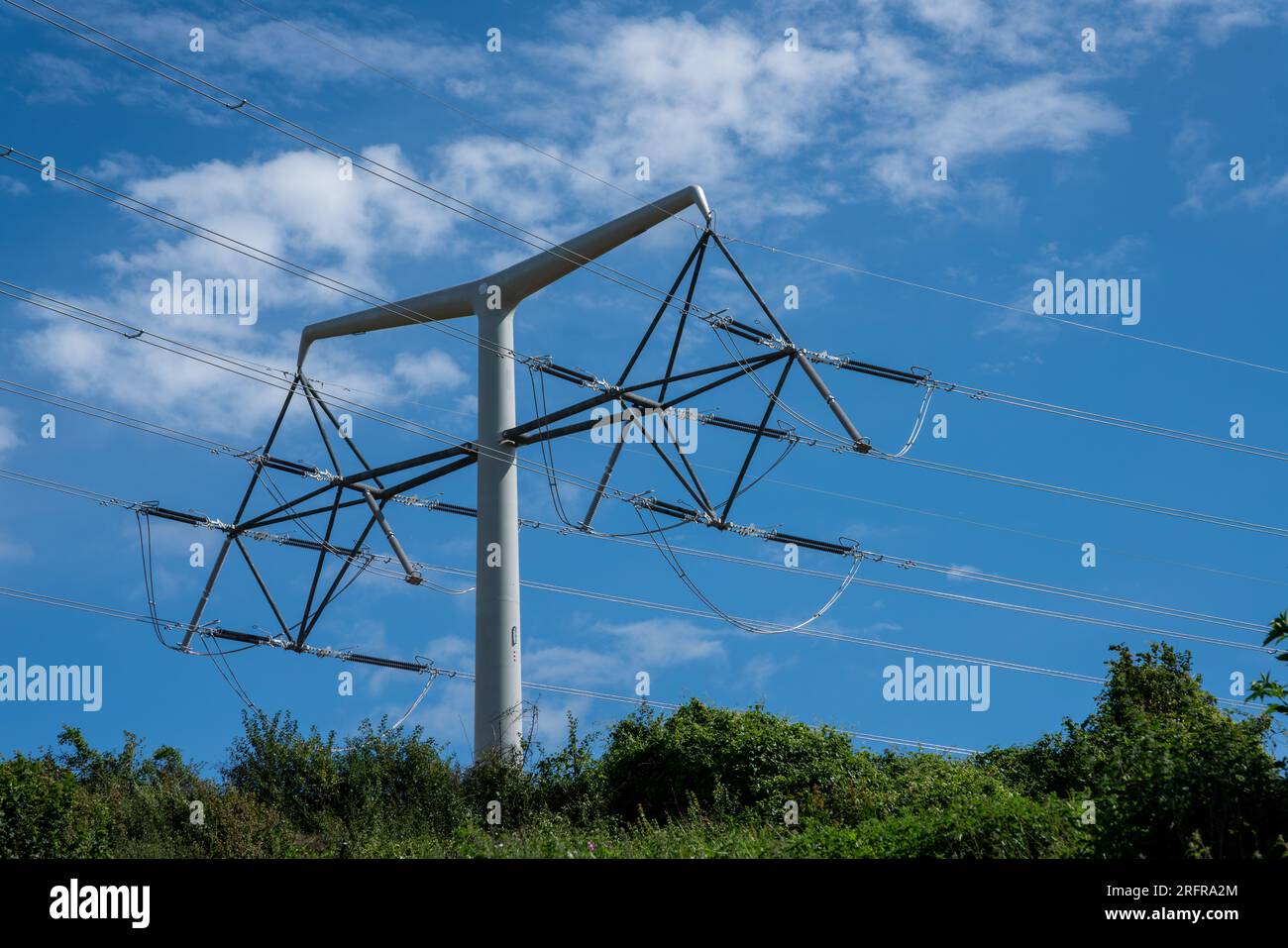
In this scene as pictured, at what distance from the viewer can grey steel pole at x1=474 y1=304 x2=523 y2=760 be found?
30312 mm

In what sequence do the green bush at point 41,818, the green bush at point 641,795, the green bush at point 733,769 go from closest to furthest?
the green bush at point 641,795
the green bush at point 41,818
the green bush at point 733,769

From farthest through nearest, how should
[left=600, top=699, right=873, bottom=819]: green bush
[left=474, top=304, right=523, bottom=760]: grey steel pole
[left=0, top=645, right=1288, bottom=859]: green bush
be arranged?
[left=474, top=304, right=523, bottom=760]: grey steel pole < [left=600, top=699, right=873, bottom=819]: green bush < [left=0, top=645, right=1288, bottom=859]: green bush

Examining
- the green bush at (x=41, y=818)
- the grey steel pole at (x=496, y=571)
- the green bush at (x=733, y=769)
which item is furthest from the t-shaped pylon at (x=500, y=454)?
the green bush at (x=41, y=818)

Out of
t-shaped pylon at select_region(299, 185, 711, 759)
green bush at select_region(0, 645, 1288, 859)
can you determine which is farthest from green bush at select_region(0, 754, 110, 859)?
t-shaped pylon at select_region(299, 185, 711, 759)

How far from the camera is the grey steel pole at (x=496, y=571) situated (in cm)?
3031

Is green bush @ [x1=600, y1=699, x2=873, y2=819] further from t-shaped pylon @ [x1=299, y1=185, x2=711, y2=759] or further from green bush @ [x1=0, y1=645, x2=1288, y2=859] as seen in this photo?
Answer: t-shaped pylon @ [x1=299, y1=185, x2=711, y2=759]

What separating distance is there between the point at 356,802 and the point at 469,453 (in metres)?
9.26

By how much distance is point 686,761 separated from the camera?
27234 millimetres

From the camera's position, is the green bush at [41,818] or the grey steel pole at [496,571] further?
the grey steel pole at [496,571]

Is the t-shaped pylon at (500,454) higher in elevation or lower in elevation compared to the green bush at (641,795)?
higher

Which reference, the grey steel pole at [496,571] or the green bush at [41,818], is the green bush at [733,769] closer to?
the grey steel pole at [496,571]

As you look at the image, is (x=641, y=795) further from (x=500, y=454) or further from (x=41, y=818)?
(x=41, y=818)
